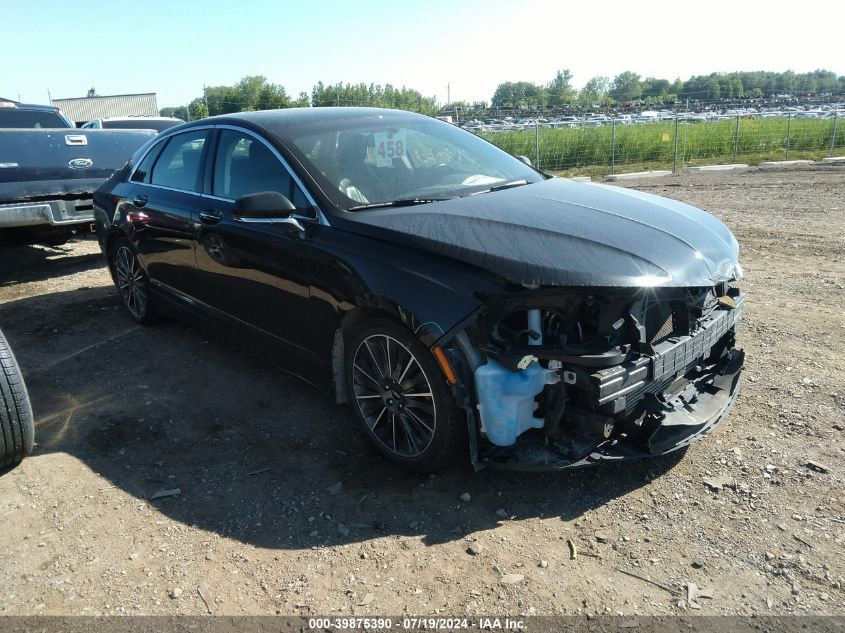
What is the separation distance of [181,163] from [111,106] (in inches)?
1204

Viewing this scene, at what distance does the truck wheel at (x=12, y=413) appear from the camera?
3.29 meters

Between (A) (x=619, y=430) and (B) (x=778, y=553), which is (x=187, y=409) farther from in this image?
(B) (x=778, y=553)

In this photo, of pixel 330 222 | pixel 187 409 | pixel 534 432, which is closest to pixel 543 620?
pixel 534 432

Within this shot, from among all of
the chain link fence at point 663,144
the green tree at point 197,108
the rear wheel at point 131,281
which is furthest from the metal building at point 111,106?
the rear wheel at point 131,281

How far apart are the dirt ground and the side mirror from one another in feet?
4.34

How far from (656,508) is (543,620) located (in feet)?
3.01

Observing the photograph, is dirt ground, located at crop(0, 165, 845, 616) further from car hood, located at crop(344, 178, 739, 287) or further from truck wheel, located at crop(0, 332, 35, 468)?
car hood, located at crop(344, 178, 739, 287)

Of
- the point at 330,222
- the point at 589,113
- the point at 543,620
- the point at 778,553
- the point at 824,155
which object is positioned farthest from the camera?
the point at 589,113

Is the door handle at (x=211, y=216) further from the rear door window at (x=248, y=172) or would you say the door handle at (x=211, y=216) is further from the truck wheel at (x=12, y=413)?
the truck wheel at (x=12, y=413)

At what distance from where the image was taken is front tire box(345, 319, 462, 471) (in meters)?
2.96

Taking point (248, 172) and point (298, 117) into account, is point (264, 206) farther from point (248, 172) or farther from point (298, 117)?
point (298, 117)

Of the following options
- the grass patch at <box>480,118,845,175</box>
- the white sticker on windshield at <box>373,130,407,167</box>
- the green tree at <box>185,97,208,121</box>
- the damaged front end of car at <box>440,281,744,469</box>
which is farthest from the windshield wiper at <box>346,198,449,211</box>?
the green tree at <box>185,97,208,121</box>

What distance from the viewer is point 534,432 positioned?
297cm

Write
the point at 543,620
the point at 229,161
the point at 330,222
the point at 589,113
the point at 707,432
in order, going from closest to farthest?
the point at 543,620
the point at 707,432
the point at 330,222
the point at 229,161
the point at 589,113
